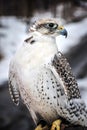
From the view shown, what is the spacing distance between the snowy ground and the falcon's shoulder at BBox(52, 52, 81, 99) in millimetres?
5421

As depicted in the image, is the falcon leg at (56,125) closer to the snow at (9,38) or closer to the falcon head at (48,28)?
the falcon head at (48,28)

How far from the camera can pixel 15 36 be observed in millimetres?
11039

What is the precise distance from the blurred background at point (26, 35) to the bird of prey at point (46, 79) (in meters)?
3.50

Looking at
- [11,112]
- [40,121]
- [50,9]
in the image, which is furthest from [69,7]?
[40,121]

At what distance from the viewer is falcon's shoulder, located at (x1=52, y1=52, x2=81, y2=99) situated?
370 centimetres

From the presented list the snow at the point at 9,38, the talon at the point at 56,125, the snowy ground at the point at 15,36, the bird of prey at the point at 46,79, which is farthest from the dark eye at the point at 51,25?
the snowy ground at the point at 15,36

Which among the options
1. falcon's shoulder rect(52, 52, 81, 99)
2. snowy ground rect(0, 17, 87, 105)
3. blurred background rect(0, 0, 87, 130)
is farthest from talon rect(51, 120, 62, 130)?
snowy ground rect(0, 17, 87, 105)

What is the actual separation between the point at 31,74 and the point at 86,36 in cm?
742

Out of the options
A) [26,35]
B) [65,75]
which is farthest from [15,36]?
[65,75]

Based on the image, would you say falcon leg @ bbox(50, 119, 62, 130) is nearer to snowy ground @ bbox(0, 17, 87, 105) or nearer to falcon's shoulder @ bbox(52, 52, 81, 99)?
falcon's shoulder @ bbox(52, 52, 81, 99)

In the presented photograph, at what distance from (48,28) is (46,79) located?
14.1 inches

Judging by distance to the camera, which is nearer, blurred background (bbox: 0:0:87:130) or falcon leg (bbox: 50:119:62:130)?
falcon leg (bbox: 50:119:62:130)

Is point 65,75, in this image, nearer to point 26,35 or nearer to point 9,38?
point 26,35

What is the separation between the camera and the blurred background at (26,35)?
7.67 meters
